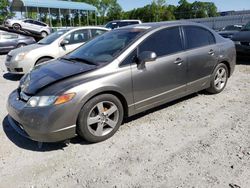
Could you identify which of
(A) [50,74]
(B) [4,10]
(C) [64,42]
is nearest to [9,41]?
(C) [64,42]

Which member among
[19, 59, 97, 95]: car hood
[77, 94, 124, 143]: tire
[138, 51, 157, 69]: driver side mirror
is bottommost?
[77, 94, 124, 143]: tire

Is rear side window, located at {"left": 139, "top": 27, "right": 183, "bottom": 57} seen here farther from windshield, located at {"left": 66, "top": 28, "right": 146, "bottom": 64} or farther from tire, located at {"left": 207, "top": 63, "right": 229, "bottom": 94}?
tire, located at {"left": 207, "top": 63, "right": 229, "bottom": 94}

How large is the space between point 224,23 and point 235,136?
27824mm

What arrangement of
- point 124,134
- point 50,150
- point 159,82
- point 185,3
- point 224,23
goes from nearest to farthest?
1. point 50,150
2. point 124,134
3. point 159,82
4. point 224,23
5. point 185,3

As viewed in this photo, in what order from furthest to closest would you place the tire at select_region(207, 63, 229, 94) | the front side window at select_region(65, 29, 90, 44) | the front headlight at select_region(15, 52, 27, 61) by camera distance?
the front side window at select_region(65, 29, 90, 44), the front headlight at select_region(15, 52, 27, 61), the tire at select_region(207, 63, 229, 94)

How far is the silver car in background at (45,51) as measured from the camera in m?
7.23

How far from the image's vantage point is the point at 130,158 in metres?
3.15

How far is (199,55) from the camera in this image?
4668mm

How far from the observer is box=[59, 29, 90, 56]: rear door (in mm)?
7699

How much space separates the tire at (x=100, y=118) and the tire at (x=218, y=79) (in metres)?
2.45

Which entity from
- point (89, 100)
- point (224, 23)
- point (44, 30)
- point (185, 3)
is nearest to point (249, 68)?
point (89, 100)

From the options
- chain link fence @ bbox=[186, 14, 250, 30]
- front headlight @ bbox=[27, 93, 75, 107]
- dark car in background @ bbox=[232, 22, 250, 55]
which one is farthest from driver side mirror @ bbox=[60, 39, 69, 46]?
chain link fence @ bbox=[186, 14, 250, 30]

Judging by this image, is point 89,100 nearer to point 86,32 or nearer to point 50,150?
point 50,150

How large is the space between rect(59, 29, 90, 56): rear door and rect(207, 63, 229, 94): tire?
14.6 ft
